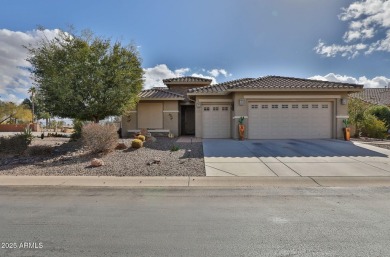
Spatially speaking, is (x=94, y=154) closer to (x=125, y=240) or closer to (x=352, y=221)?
(x=125, y=240)

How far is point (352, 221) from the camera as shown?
4699 mm

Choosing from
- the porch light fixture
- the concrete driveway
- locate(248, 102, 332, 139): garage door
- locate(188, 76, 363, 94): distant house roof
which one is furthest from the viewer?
locate(248, 102, 332, 139): garage door

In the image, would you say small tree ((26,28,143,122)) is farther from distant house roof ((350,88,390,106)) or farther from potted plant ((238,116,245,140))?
distant house roof ((350,88,390,106))

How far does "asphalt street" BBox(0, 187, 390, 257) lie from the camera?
3707 millimetres

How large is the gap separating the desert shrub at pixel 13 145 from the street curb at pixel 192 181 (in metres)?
4.82

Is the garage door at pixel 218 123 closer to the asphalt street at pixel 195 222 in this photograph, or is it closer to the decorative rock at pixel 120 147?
the decorative rock at pixel 120 147

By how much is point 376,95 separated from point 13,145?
1571 inches

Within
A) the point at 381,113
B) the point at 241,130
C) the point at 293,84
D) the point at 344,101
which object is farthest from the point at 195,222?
the point at 381,113

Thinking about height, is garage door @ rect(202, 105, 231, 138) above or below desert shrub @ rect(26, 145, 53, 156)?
above

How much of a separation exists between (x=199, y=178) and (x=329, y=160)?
230 inches

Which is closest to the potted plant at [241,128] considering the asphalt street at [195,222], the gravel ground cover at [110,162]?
the gravel ground cover at [110,162]

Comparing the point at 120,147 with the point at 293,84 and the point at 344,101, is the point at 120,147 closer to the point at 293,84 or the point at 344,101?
the point at 293,84

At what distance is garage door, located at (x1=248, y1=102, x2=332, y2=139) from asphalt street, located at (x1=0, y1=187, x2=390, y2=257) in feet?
33.2

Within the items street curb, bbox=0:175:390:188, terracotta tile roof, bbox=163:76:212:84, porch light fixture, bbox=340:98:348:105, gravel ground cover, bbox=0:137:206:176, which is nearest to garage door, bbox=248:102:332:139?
porch light fixture, bbox=340:98:348:105
